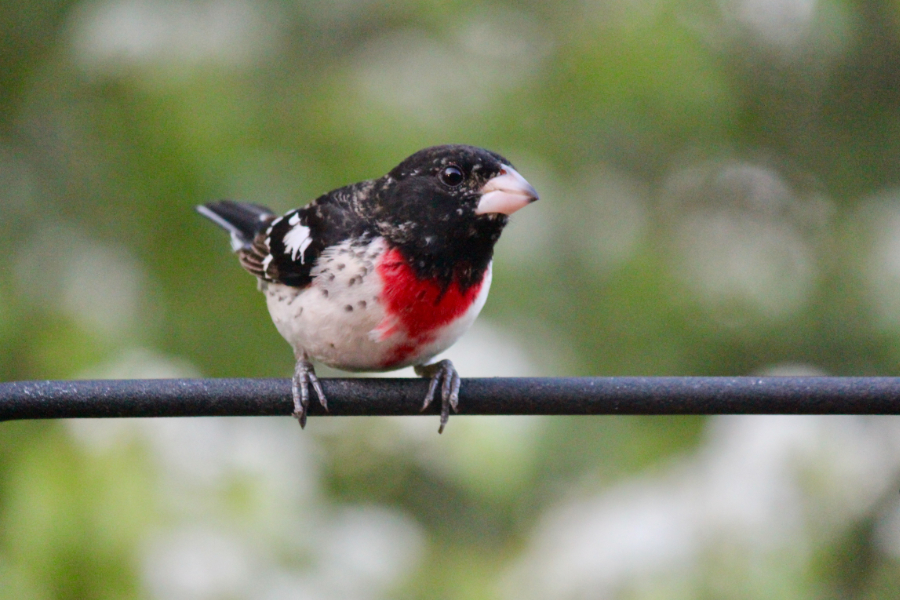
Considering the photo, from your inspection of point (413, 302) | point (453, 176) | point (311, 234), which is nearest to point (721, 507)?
point (413, 302)

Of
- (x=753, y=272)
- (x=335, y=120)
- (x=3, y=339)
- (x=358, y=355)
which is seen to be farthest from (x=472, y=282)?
(x=753, y=272)

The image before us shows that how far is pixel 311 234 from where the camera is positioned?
7.34 ft

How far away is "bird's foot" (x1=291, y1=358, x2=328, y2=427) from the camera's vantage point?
186 centimetres

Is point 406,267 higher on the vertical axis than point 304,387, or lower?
higher

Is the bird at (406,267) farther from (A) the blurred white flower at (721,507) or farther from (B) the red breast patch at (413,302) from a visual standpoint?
(A) the blurred white flower at (721,507)

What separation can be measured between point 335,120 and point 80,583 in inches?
51.2

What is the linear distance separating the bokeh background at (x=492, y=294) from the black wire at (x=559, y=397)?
0.61 meters

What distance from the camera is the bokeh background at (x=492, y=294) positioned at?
2092 millimetres

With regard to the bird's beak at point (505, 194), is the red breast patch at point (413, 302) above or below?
below

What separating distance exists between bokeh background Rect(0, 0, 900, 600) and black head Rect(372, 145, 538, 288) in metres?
0.44

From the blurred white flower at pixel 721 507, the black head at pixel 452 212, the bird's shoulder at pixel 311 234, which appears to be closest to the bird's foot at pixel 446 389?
the black head at pixel 452 212

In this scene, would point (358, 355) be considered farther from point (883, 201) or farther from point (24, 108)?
point (883, 201)

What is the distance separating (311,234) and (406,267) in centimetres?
32

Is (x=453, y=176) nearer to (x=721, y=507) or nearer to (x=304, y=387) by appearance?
(x=304, y=387)
